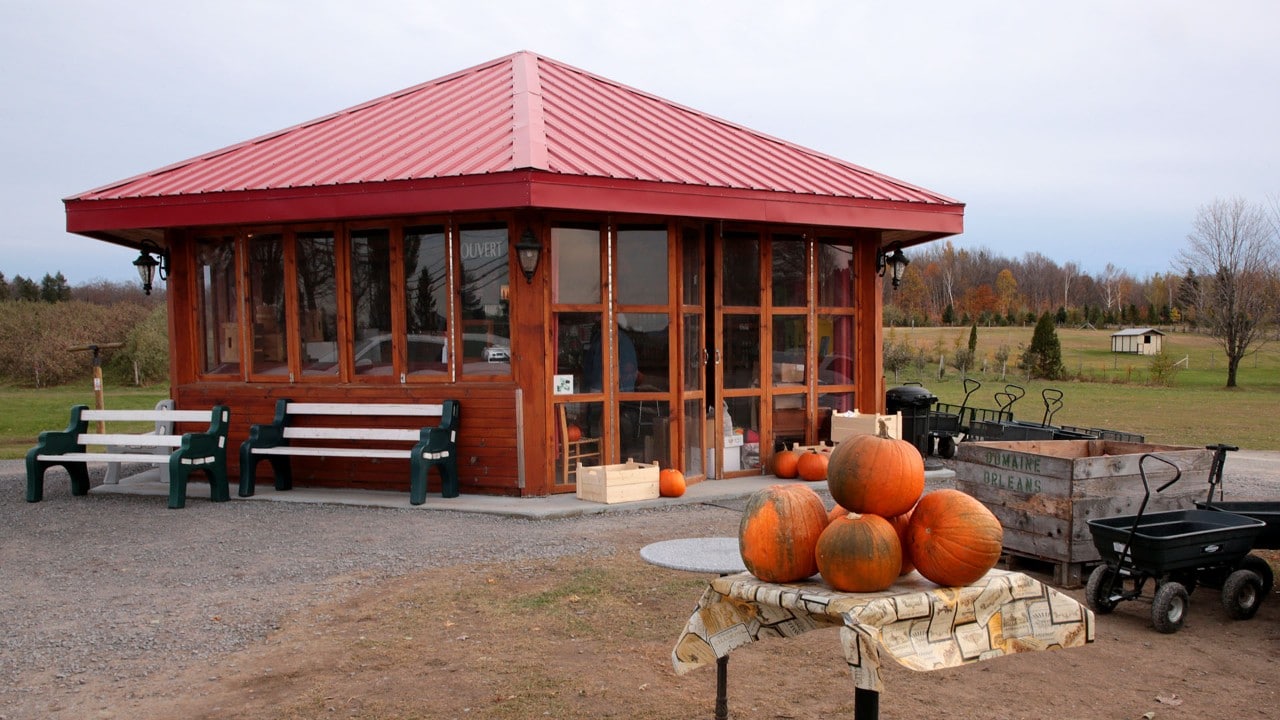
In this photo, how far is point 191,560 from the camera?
311 inches

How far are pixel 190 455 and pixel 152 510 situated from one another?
69 cm

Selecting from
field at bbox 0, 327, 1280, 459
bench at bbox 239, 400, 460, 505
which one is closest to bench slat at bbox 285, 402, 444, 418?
bench at bbox 239, 400, 460, 505

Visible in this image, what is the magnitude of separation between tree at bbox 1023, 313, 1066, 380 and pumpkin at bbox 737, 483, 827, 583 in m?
34.5

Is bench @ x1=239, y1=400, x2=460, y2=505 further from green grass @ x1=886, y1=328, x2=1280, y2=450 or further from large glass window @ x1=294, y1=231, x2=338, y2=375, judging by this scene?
green grass @ x1=886, y1=328, x2=1280, y2=450

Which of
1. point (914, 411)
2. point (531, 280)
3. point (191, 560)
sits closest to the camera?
point (191, 560)

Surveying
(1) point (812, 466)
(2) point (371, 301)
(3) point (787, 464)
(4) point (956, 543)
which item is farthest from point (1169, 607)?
(2) point (371, 301)

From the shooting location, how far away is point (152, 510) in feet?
33.4

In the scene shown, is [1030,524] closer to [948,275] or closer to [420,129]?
[420,129]

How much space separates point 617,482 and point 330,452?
3113 millimetres

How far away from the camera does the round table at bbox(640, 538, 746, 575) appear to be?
23.7 ft

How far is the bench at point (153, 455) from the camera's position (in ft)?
33.6

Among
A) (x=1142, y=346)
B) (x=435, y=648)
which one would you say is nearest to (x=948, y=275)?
(x=1142, y=346)

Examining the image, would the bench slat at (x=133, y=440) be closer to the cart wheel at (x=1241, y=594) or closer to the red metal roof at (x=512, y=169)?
the red metal roof at (x=512, y=169)

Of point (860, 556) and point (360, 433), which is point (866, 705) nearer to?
point (860, 556)
